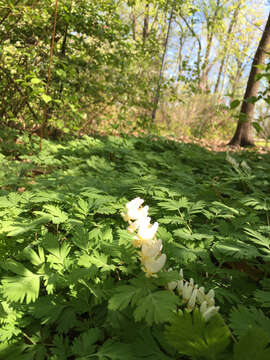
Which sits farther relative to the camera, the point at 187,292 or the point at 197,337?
the point at 187,292

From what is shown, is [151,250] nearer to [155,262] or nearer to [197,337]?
[155,262]

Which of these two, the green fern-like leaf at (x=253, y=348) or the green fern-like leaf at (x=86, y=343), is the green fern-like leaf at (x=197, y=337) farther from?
the green fern-like leaf at (x=86, y=343)

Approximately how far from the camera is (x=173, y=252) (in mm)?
1205

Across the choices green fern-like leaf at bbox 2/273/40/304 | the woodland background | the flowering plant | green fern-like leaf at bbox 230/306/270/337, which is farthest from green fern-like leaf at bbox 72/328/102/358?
the woodland background

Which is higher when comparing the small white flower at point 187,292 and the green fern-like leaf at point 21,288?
the small white flower at point 187,292

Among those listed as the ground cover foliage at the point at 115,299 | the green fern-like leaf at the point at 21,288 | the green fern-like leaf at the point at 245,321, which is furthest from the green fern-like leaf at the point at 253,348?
the green fern-like leaf at the point at 21,288

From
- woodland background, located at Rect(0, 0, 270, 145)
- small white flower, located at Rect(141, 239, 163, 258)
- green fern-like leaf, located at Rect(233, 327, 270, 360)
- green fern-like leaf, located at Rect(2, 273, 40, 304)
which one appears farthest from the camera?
woodland background, located at Rect(0, 0, 270, 145)

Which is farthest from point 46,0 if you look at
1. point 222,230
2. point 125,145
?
point 222,230

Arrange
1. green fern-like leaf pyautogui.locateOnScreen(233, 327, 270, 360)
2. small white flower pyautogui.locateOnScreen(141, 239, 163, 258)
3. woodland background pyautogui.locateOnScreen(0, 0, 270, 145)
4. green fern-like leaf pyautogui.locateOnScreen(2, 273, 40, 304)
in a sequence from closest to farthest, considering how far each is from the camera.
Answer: green fern-like leaf pyautogui.locateOnScreen(233, 327, 270, 360) → small white flower pyautogui.locateOnScreen(141, 239, 163, 258) → green fern-like leaf pyautogui.locateOnScreen(2, 273, 40, 304) → woodland background pyautogui.locateOnScreen(0, 0, 270, 145)

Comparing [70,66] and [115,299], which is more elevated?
[70,66]

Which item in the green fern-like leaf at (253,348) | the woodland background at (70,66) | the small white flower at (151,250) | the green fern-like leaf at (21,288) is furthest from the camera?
the woodland background at (70,66)

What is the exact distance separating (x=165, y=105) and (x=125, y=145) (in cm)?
824

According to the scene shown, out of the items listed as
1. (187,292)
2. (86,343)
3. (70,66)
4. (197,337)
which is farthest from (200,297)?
(70,66)

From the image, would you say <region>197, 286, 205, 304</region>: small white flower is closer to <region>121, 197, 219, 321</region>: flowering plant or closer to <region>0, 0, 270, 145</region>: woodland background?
<region>121, 197, 219, 321</region>: flowering plant
